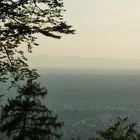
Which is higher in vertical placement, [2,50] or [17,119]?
[2,50]

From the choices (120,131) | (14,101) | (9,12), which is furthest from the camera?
(14,101)

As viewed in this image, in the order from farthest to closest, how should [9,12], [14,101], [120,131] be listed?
[14,101]
[120,131]
[9,12]

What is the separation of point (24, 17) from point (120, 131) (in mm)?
9540

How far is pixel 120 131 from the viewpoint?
68.7 ft

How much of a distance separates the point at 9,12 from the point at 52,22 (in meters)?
1.13

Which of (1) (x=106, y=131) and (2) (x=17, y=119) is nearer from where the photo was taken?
(1) (x=106, y=131)

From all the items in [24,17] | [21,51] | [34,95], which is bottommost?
[34,95]

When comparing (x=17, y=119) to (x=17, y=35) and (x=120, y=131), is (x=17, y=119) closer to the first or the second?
(x=120, y=131)

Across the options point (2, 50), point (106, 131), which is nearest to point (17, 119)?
point (106, 131)

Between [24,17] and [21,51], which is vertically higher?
[24,17]

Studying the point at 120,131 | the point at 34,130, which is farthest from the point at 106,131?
the point at 34,130

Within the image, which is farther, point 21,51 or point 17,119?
point 17,119

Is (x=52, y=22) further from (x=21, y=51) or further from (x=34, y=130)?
(x=34, y=130)

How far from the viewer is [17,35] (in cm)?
1291
